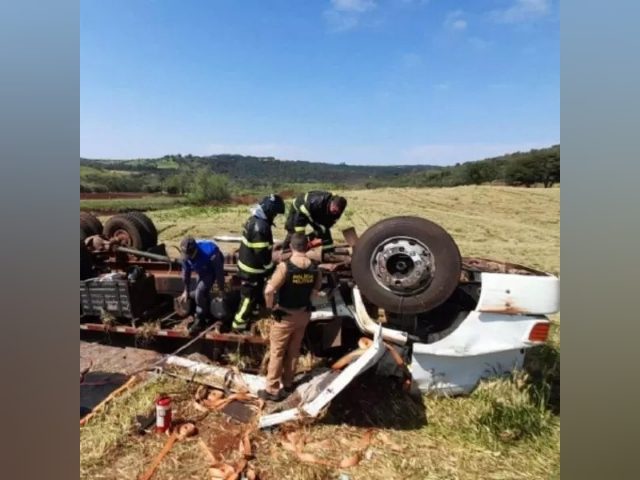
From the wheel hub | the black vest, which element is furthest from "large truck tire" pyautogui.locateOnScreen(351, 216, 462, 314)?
the black vest

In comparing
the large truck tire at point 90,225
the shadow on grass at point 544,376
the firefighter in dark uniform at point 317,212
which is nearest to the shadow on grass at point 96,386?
the firefighter in dark uniform at point 317,212

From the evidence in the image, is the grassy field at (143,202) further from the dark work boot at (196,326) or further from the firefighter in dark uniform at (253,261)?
the firefighter in dark uniform at (253,261)

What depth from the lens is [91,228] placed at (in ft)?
21.4

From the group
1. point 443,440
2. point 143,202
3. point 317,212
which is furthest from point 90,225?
point 143,202

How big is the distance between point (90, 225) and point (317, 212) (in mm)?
3440

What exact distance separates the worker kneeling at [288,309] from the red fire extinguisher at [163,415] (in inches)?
27.0

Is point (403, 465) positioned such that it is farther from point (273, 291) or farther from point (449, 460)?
point (273, 291)

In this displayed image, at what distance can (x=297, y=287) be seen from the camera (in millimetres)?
3521

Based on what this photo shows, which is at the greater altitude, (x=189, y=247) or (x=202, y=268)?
(x=189, y=247)

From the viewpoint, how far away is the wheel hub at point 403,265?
349 cm

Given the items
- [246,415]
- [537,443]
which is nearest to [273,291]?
[246,415]

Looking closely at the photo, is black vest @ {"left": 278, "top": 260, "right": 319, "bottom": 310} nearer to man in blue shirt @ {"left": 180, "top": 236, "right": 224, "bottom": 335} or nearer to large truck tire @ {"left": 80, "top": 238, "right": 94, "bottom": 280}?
man in blue shirt @ {"left": 180, "top": 236, "right": 224, "bottom": 335}

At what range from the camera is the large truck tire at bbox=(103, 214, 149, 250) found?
19.9 ft

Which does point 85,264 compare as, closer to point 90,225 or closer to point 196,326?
point 90,225
